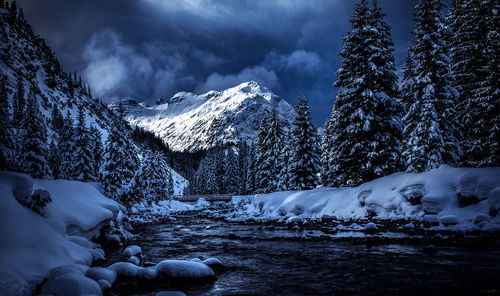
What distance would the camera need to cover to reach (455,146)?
67.3ft

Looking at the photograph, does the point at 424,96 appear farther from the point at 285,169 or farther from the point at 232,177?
the point at 232,177

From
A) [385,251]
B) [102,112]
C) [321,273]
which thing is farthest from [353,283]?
[102,112]

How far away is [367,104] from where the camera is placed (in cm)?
2081

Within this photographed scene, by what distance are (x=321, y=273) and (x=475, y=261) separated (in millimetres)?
4574

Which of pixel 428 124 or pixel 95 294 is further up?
pixel 428 124

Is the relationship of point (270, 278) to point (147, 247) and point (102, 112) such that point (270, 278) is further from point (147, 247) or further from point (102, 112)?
point (102, 112)

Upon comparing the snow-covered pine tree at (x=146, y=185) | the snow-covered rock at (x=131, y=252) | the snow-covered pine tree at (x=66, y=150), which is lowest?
the snow-covered rock at (x=131, y=252)

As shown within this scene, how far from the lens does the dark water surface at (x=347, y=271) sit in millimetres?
6430

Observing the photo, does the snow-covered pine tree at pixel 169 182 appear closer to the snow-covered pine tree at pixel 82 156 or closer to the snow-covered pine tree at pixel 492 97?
the snow-covered pine tree at pixel 82 156

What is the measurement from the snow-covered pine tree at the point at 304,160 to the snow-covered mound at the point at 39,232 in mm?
26065

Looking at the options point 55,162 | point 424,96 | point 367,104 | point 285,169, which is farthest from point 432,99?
point 55,162

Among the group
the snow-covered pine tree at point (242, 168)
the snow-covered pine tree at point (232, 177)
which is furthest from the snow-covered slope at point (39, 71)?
the snow-covered pine tree at point (242, 168)

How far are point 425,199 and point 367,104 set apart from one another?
906 cm

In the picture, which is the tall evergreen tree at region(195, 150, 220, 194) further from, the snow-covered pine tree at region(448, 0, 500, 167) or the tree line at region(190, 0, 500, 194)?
the snow-covered pine tree at region(448, 0, 500, 167)
